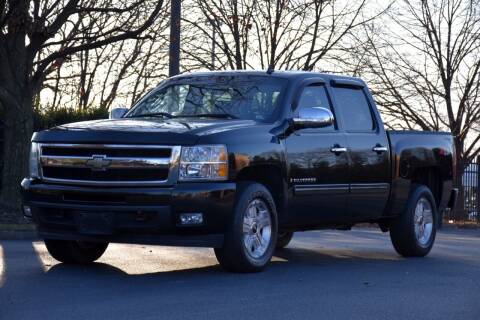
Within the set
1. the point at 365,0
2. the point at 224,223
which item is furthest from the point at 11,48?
the point at 365,0

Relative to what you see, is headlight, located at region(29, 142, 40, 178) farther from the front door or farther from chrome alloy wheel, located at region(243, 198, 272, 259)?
the front door

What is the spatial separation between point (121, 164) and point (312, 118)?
2070 mm

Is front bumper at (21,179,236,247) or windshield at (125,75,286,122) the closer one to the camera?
front bumper at (21,179,236,247)

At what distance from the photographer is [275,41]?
86.4 ft

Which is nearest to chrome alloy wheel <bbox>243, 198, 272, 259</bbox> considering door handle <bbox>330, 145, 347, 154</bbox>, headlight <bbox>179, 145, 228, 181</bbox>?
headlight <bbox>179, 145, 228, 181</bbox>

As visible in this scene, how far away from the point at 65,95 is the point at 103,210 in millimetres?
24284

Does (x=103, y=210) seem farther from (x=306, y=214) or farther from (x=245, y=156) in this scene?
(x=306, y=214)

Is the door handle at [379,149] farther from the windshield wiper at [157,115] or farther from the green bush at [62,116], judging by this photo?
the green bush at [62,116]

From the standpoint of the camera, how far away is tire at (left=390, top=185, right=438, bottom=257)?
39.6 ft

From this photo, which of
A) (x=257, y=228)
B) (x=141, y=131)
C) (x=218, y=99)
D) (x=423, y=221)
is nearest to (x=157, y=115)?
(x=218, y=99)

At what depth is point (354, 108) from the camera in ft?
38.2

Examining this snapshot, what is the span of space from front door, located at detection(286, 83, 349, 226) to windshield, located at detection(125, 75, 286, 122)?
33 centimetres

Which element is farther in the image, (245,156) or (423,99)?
(423,99)

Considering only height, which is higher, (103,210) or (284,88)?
(284,88)
